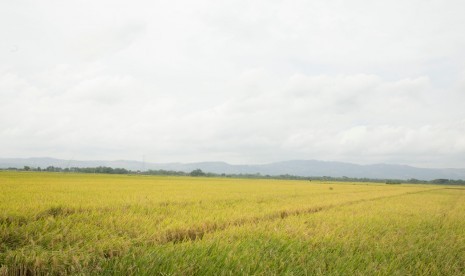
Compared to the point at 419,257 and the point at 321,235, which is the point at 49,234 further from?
the point at 419,257

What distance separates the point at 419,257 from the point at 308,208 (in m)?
7.55

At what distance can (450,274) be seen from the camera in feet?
15.1

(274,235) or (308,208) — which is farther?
(308,208)

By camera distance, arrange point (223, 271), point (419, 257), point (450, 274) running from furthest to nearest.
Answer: point (419, 257), point (450, 274), point (223, 271)

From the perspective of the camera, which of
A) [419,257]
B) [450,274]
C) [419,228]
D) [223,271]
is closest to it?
[223,271]

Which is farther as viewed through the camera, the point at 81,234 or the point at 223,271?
the point at 81,234

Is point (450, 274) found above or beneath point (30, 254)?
beneath

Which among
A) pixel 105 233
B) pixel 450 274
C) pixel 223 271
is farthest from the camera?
pixel 105 233

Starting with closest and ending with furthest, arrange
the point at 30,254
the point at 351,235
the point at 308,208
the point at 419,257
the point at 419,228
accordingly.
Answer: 1. the point at 30,254
2. the point at 419,257
3. the point at 351,235
4. the point at 419,228
5. the point at 308,208

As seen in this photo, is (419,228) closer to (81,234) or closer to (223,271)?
(223,271)

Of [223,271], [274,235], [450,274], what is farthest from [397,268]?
[223,271]

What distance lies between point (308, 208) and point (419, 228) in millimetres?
4671

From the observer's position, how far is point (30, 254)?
161 inches

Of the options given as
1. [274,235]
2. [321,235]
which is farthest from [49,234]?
[321,235]
